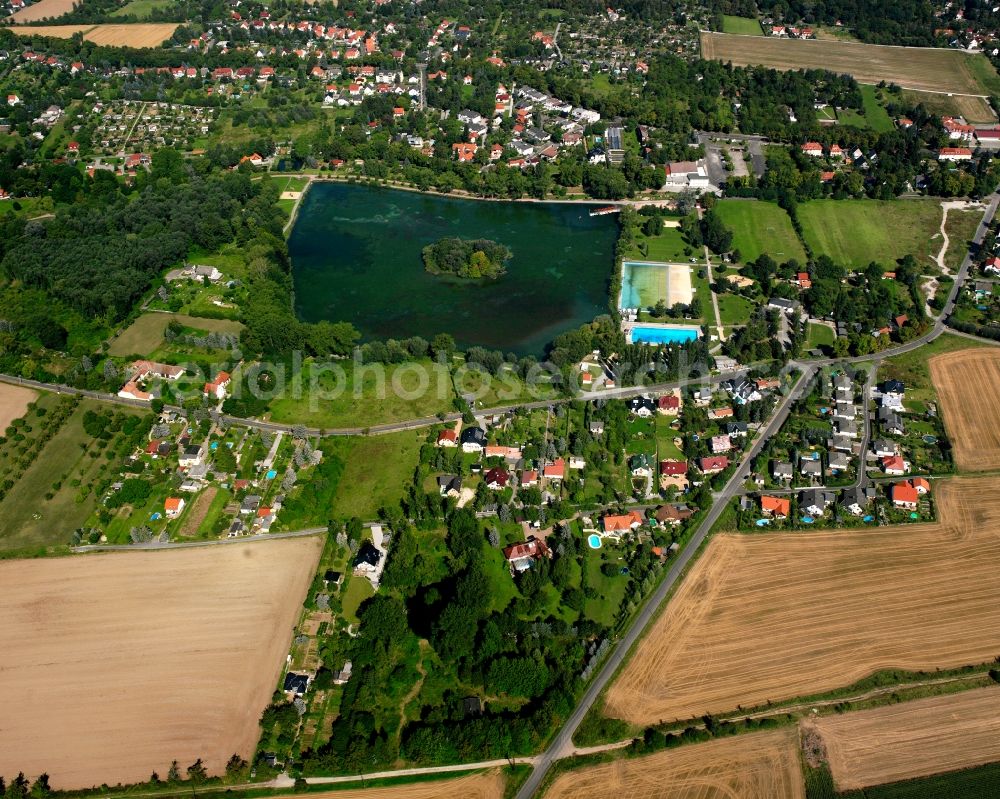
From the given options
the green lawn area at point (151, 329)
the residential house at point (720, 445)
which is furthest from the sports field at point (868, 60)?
the green lawn area at point (151, 329)

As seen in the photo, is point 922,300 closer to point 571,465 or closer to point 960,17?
point 571,465

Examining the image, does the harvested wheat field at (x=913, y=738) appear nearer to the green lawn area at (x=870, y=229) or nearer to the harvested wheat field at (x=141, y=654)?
the harvested wheat field at (x=141, y=654)

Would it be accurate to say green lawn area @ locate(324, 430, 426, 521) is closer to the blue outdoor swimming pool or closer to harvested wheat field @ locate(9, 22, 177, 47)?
the blue outdoor swimming pool

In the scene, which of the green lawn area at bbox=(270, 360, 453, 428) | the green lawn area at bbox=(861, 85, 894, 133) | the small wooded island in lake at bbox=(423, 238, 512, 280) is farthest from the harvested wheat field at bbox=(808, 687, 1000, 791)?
the green lawn area at bbox=(861, 85, 894, 133)

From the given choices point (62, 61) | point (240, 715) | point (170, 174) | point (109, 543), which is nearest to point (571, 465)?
point (240, 715)

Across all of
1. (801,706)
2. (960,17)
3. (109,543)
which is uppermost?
(960,17)

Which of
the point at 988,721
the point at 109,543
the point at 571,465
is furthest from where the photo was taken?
the point at 571,465
